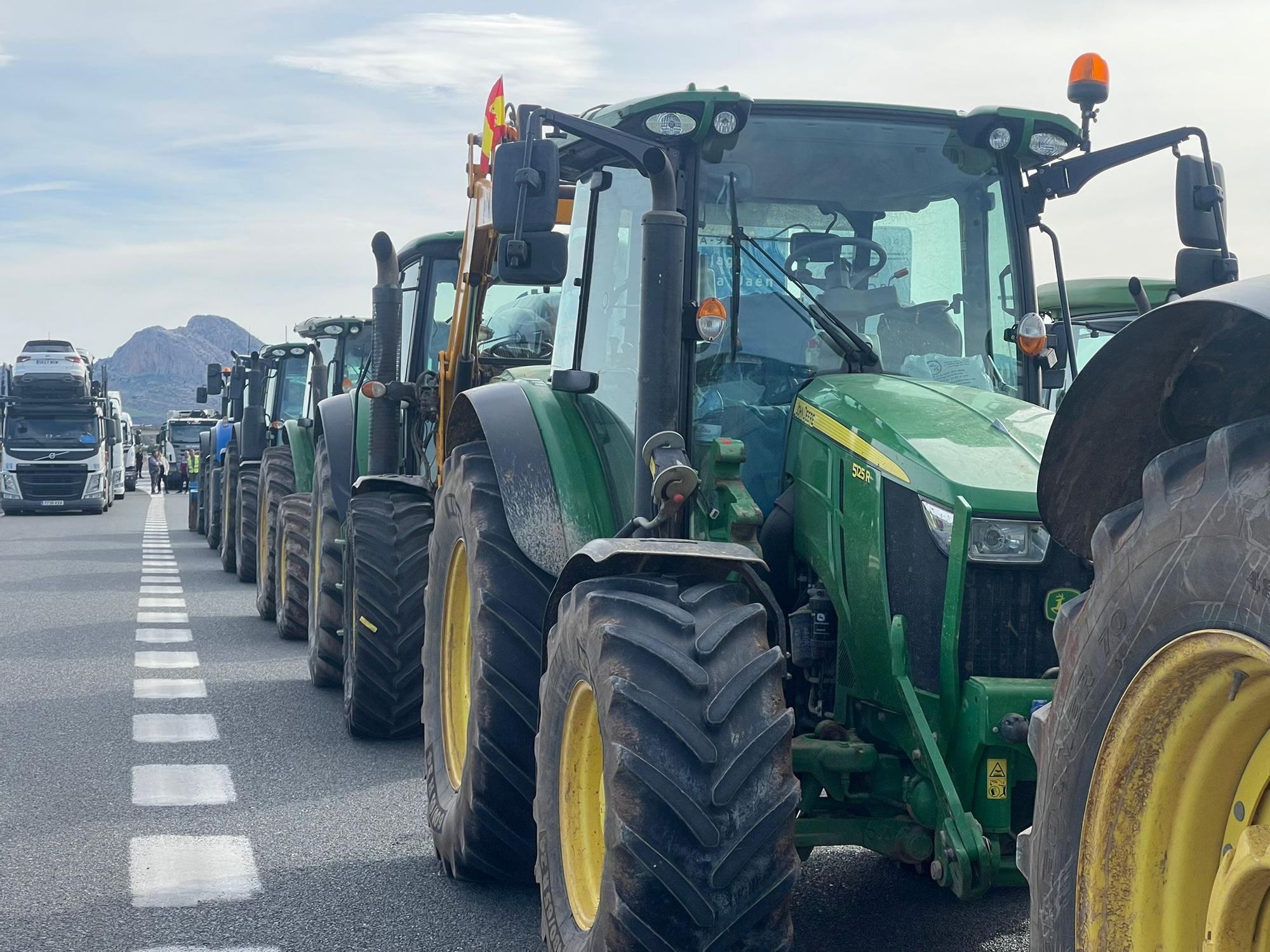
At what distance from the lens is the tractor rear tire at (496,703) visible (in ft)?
15.9

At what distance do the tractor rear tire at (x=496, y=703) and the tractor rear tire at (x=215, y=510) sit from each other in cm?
1665

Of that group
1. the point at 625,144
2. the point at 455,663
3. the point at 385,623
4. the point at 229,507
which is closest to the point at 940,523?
the point at 625,144

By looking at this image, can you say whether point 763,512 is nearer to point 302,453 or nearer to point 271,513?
point 302,453

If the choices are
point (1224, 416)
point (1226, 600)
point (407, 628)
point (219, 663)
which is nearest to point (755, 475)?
point (1224, 416)

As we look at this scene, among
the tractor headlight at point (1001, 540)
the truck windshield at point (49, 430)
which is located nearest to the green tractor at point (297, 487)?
the tractor headlight at point (1001, 540)

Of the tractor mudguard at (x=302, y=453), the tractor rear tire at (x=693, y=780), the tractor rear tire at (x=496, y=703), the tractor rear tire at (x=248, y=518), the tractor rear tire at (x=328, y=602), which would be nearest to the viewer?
the tractor rear tire at (x=693, y=780)

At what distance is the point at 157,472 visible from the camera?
5703 cm

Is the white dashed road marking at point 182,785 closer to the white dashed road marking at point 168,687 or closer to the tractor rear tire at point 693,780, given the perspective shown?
the white dashed road marking at point 168,687

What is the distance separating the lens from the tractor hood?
375cm

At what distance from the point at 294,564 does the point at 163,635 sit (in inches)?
59.1

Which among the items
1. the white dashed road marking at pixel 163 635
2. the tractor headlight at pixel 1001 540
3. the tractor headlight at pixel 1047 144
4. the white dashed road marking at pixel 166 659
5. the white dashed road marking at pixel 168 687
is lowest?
the white dashed road marking at pixel 163 635

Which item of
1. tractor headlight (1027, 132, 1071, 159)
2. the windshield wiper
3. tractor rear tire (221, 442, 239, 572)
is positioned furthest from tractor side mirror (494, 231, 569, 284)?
tractor rear tire (221, 442, 239, 572)

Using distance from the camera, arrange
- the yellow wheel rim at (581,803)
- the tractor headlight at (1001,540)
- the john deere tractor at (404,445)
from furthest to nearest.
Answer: the john deere tractor at (404,445)
the yellow wheel rim at (581,803)
the tractor headlight at (1001,540)

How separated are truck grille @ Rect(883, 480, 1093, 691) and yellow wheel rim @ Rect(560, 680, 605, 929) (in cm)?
84
